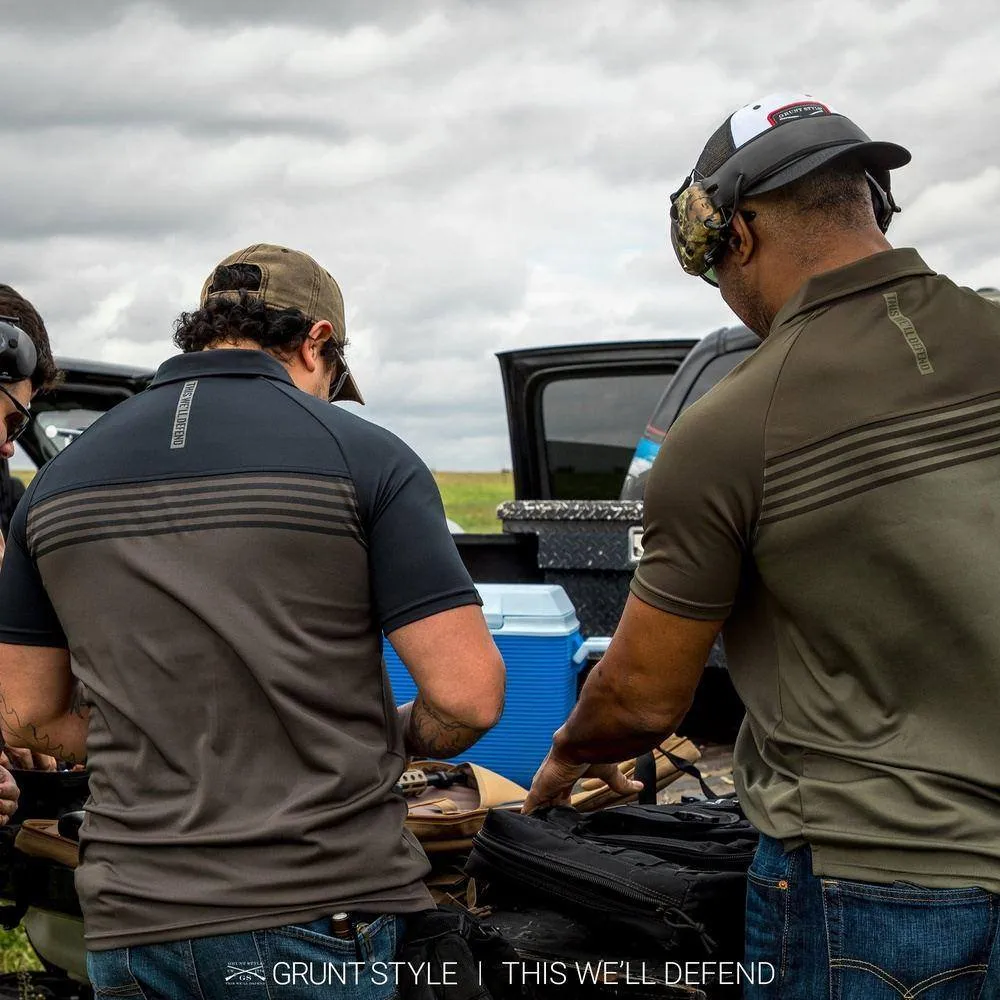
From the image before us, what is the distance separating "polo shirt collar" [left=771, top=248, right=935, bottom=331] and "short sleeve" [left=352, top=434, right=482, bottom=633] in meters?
0.65

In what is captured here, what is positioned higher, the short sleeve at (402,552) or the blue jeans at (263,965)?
the short sleeve at (402,552)

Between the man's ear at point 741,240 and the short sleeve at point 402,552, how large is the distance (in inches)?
27.0

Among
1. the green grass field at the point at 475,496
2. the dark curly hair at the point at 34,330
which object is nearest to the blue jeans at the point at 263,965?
the dark curly hair at the point at 34,330

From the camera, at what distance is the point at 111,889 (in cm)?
174

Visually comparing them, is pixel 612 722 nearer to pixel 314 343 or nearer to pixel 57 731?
pixel 314 343

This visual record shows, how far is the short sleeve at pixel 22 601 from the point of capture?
6.35 feet

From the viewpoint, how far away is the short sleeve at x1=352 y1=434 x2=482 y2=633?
1.78 metres

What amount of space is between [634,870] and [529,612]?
1.00 m

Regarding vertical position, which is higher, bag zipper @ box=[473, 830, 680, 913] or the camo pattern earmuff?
the camo pattern earmuff

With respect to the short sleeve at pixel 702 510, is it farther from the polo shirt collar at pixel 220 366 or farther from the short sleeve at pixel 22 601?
the short sleeve at pixel 22 601

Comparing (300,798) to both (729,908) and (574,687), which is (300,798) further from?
(574,687)

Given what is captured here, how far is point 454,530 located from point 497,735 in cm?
204

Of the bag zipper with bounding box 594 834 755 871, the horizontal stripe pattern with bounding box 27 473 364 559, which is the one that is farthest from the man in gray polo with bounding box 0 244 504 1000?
the bag zipper with bounding box 594 834 755 871

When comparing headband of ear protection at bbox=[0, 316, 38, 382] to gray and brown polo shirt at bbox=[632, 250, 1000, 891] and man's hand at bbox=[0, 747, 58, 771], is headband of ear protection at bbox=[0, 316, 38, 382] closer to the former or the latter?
man's hand at bbox=[0, 747, 58, 771]
